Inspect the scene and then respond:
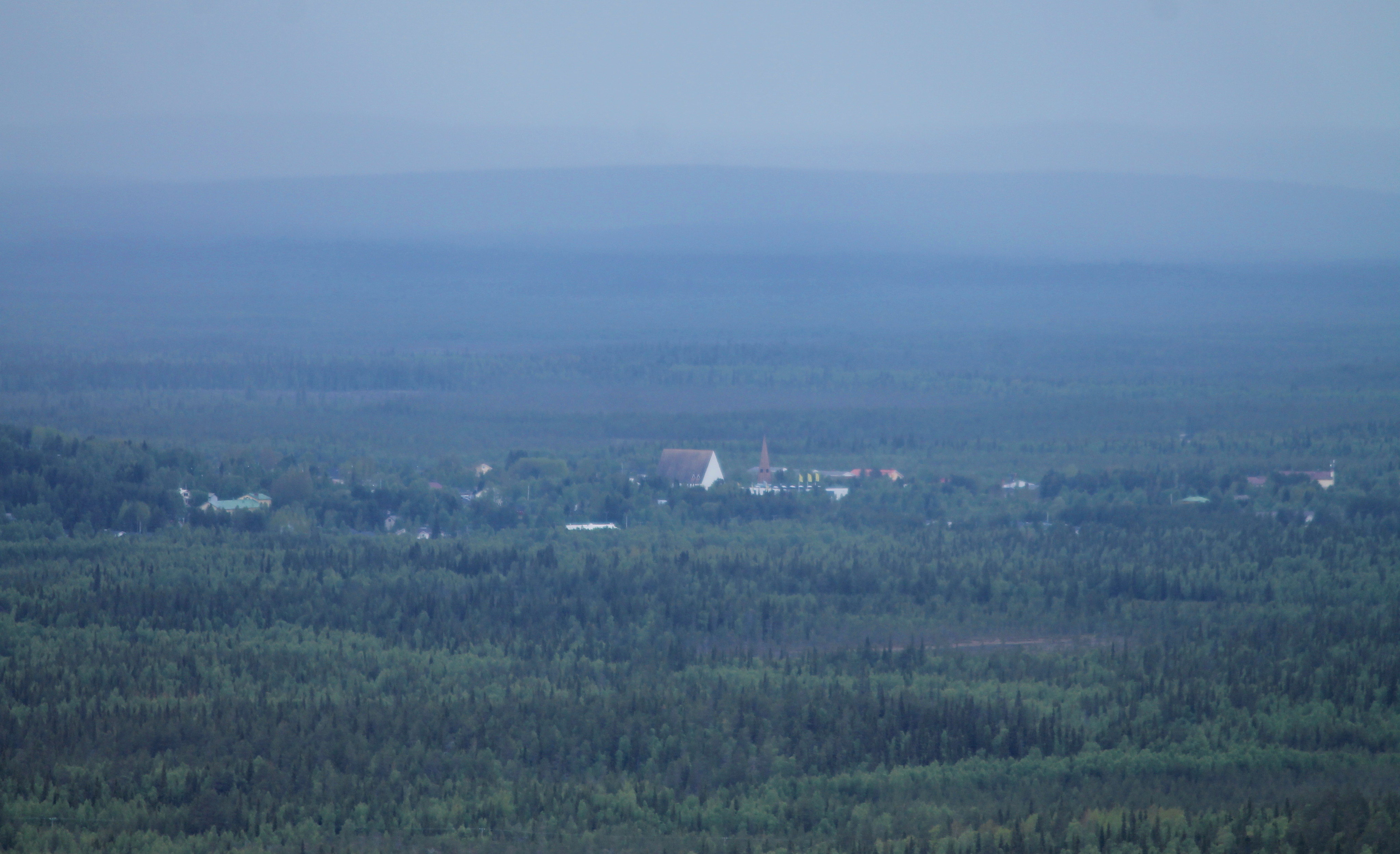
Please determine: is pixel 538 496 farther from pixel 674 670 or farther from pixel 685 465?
pixel 674 670

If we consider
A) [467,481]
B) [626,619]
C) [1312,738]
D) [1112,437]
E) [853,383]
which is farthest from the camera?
[853,383]

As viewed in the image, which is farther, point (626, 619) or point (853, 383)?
point (853, 383)

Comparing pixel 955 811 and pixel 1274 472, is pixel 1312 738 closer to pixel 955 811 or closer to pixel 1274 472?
pixel 955 811

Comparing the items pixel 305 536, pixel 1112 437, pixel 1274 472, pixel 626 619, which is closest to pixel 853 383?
pixel 1112 437

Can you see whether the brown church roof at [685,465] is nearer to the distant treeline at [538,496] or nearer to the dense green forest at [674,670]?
the distant treeline at [538,496]

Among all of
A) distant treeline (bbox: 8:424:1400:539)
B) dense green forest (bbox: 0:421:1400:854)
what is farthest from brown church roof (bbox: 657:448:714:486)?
dense green forest (bbox: 0:421:1400:854)

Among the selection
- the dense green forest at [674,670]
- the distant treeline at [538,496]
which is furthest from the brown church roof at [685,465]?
the dense green forest at [674,670]
